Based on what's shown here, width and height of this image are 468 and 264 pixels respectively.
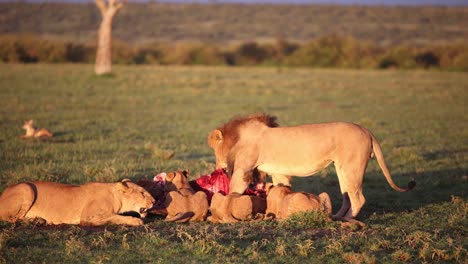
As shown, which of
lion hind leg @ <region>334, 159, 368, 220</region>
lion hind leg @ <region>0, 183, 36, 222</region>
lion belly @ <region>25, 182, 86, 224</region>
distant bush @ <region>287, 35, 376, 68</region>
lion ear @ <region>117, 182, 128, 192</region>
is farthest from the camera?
distant bush @ <region>287, 35, 376, 68</region>

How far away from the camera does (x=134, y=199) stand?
7477mm

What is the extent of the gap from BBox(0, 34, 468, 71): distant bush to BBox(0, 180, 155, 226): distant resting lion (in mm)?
32546

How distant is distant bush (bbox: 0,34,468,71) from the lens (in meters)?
40.1

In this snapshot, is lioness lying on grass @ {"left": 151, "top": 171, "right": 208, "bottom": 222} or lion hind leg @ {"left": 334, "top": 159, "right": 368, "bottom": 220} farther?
lion hind leg @ {"left": 334, "top": 159, "right": 368, "bottom": 220}

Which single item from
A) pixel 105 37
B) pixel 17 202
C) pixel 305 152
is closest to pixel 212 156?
pixel 305 152

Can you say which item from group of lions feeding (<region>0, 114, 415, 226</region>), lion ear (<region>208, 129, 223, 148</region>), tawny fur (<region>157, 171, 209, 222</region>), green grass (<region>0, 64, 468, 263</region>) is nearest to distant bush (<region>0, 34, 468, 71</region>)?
green grass (<region>0, 64, 468, 263</region>)

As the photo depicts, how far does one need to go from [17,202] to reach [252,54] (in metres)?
39.7

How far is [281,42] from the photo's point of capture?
161 ft

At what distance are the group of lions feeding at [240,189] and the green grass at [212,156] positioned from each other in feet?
0.68

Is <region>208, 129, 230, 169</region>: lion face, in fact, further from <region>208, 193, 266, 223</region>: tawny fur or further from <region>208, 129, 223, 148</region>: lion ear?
<region>208, 193, 266, 223</region>: tawny fur

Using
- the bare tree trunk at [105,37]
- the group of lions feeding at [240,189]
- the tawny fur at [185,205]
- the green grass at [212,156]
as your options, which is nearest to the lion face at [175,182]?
the group of lions feeding at [240,189]

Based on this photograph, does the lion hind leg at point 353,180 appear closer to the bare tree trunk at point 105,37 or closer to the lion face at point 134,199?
the lion face at point 134,199

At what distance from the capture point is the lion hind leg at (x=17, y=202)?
7.16 metres

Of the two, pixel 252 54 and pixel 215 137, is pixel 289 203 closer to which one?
pixel 215 137
